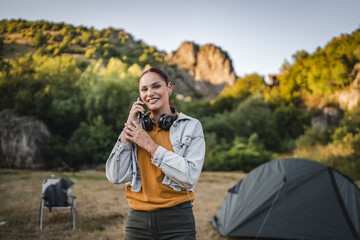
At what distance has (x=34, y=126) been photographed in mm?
14156

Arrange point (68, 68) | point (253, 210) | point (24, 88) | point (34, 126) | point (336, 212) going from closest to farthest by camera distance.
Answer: point (336, 212) → point (253, 210) → point (34, 126) → point (24, 88) → point (68, 68)

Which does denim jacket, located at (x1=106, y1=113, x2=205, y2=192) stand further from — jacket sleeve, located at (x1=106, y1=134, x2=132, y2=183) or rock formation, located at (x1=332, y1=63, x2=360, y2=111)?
rock formation, located at (x1=332, y1=63, x2=360, y2=111)

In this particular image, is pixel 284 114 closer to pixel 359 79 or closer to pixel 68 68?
pixel 359 79

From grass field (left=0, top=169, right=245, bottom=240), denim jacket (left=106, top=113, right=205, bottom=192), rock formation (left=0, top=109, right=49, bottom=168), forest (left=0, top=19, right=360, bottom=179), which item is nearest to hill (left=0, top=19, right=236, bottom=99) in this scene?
forest (left=0, top=19, right=360, bottom=179)

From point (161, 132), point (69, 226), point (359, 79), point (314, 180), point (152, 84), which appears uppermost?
point (359, 79)

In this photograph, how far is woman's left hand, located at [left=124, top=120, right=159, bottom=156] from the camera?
3.85ft

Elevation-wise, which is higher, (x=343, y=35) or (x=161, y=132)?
(x=343, y=35)

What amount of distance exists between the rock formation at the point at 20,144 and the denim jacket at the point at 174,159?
1466cm

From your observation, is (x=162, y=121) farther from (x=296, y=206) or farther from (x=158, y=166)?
(x=296, y=206)

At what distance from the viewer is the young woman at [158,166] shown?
1166mm

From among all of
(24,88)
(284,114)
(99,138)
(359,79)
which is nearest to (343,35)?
(359,79)

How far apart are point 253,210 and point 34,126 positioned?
14.1 m

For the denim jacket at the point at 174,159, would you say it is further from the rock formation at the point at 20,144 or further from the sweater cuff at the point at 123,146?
the rock formation at the point at 20,144

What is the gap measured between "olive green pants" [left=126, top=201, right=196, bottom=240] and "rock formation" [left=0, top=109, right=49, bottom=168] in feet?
48.3
